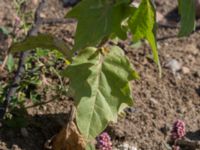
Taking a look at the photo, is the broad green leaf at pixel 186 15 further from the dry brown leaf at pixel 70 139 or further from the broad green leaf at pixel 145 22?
the dry brown leaf at pixel 70 139

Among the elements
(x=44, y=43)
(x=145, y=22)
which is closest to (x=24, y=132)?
(x=44, y=43)

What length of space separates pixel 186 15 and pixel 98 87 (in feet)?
1.29

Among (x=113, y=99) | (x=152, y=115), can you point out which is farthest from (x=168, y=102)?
(x=113, y=99)

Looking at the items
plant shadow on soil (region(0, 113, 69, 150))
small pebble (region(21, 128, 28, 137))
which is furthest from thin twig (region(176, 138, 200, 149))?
small pebble (region(21, 128, 28, 137))

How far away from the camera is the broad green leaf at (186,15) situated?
6.36ft

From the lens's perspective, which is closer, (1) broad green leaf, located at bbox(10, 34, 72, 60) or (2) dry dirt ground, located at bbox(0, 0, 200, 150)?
(1) broad green leaf, located at bbox(10, 34, 72, 60)

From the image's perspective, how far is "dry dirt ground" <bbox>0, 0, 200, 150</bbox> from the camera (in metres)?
2.45

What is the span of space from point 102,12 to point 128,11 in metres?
0.10

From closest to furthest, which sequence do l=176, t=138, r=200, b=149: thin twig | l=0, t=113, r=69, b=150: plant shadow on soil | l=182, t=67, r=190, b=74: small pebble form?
l=0, t=113, r=69, b=150: plant shadow on soil
l=176, t=138, r=200, b=149: thin twig
l=182, t=67, r=190, b=74: small pebble

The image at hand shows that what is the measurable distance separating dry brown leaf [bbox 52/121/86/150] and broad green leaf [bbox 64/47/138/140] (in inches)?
9.9

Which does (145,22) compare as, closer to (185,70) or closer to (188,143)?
(188,143)

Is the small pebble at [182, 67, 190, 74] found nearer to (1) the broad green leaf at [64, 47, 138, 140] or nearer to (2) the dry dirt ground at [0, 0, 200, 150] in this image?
(2) the dry dirt ground at [0, 0, 200, 150]

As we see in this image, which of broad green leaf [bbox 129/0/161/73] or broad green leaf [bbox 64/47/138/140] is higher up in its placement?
broad green leaf [bbox 129/0/161/73]

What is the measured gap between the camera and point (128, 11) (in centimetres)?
206
